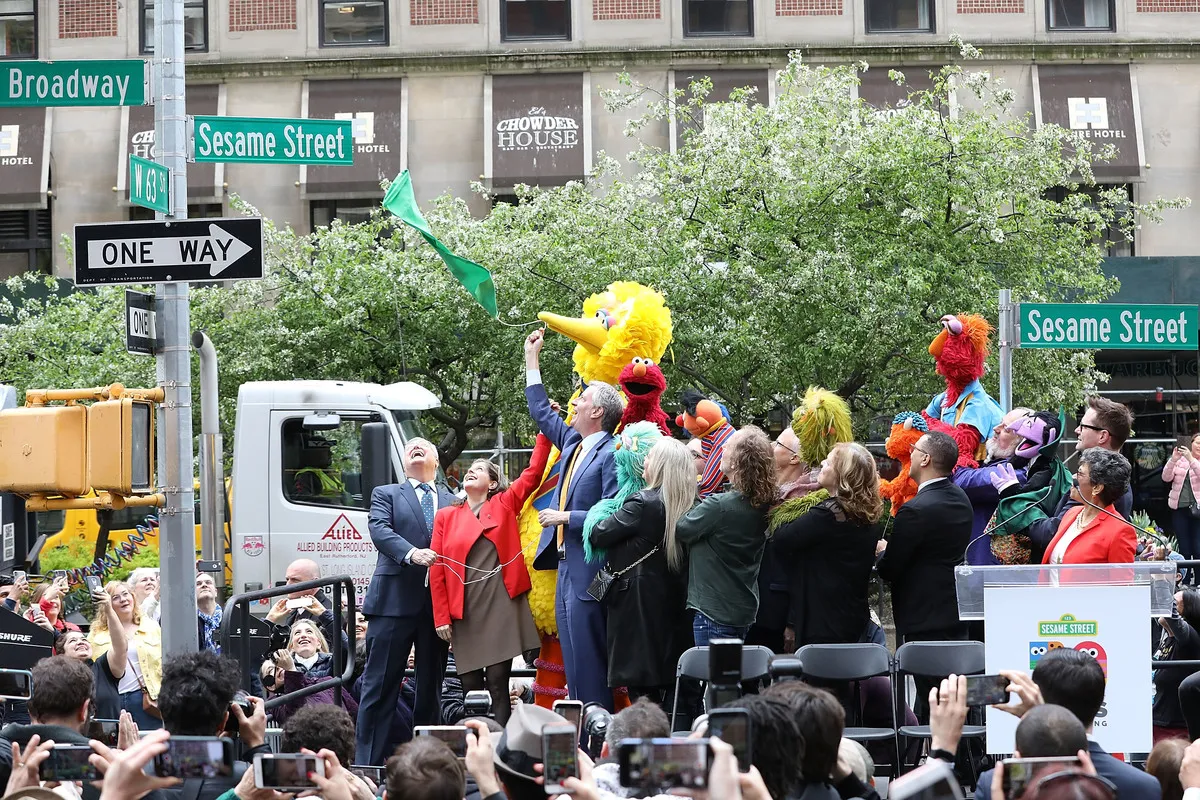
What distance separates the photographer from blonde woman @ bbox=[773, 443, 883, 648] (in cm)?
738

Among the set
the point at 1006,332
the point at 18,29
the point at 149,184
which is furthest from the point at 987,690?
the point at 18,29

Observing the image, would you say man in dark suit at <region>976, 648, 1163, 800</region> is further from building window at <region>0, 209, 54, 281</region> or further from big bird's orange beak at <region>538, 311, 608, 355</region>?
building window at <region>0, 209, 54, 281</region>

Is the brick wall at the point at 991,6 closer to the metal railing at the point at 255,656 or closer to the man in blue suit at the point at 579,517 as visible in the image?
the man in blue suit at the point at 579,517

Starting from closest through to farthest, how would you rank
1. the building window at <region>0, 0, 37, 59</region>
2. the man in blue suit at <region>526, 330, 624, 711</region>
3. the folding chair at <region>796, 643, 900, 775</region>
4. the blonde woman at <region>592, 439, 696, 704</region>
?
the folding chair at <region>796, 643, 900, 775</region> < the blonde woman at <region>592, 439, 696, 704</region> < the man in blue suit at <region>526, 330, 624, 711</region> < the building window at <region>0, 0, 37, 59</region>

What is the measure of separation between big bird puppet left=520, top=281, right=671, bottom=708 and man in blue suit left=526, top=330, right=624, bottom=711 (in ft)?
0.50

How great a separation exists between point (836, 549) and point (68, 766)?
446 centimetres

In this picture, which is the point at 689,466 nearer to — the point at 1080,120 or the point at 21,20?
the point at 1080,120

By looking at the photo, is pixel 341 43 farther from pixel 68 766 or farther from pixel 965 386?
pixel 68 766

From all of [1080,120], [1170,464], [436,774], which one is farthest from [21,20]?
[436,774]

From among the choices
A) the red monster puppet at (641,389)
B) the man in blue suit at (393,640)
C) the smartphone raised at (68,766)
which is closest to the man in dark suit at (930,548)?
the red monster puppet at (641,389)

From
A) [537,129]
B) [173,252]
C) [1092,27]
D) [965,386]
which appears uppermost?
[1092,27]

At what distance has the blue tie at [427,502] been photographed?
30.2ft

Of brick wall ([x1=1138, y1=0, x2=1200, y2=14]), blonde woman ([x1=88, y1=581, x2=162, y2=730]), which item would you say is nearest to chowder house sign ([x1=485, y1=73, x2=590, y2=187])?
brick wall ([x1=1138, y1=0, x2=1200, y2=14])

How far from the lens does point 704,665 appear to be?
7055mm
